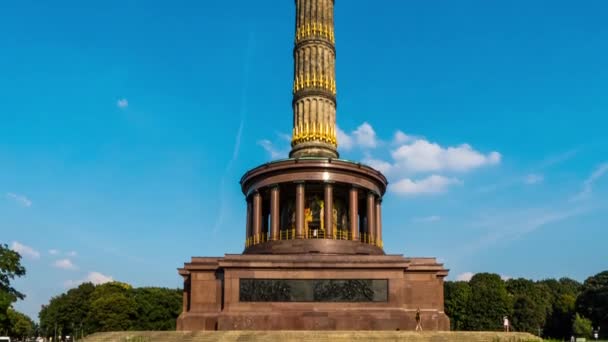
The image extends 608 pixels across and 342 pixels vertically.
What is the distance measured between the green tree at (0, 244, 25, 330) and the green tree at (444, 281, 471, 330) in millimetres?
39876

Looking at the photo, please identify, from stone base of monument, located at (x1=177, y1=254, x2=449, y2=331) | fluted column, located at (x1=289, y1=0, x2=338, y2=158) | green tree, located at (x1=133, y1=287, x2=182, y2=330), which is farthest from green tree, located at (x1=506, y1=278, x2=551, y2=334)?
stone base of monument, located at (x1=177, y1=254, x2=449, y2=331)

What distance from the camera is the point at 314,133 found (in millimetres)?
33188

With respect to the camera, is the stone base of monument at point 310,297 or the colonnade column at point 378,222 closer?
the stone base of monument at point 310,297

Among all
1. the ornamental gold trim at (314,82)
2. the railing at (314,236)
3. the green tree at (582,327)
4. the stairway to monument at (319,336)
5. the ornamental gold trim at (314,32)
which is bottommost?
the green tree at (582,327)

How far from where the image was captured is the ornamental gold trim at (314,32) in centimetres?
3475

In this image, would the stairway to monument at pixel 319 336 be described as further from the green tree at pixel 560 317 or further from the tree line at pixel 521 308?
the green tree at pixel 560 317

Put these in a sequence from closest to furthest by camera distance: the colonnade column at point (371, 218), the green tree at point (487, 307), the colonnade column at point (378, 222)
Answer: the colonnade column at point (371, 218) → the colonnade column at point (378, 222) → the green tree at point (487, 307)

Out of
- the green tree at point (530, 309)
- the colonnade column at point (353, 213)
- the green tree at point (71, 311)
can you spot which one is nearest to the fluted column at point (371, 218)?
the colonnade column at point (353, 213)

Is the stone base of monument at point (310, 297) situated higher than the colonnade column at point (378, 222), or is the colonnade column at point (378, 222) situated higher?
the colonnade column at point (378, 222)

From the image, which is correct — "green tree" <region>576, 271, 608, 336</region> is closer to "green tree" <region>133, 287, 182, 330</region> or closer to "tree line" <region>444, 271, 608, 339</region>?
"tree line" <region>444, 271, 608, 339</region>

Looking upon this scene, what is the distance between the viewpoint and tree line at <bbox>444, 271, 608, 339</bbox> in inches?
2216

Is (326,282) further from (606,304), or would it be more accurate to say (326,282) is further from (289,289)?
(606,304)

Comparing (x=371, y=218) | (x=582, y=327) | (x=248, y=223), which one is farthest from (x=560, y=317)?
(x=248, y=223)

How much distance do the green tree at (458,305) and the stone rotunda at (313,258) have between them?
93.7 ft
